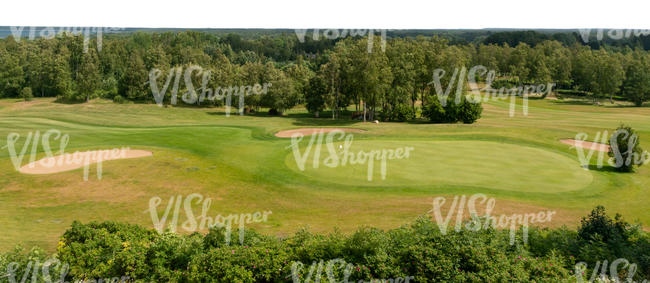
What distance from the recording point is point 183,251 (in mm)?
16406

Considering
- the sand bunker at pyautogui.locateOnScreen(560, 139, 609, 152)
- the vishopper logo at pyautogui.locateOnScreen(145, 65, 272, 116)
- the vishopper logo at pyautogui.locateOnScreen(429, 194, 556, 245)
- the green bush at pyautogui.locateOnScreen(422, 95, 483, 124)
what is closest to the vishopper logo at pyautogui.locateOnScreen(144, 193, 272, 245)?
the vishopper logo at pyautogui.locateOnScreen(429, 194, 556, 245)

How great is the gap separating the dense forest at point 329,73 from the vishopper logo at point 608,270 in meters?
51.1

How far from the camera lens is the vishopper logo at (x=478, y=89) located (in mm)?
73375

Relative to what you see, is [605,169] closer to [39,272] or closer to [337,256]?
[337,256]

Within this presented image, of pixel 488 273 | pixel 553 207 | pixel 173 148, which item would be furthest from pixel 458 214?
pixel 173 148

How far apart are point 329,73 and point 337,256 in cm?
6274

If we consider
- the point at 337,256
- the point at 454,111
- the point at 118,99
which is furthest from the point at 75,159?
the point at 118,99

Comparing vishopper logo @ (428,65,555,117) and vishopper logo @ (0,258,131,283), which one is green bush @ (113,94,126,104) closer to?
vishopper logo @ (428,65,555,117)

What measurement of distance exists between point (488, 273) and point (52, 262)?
15589mm

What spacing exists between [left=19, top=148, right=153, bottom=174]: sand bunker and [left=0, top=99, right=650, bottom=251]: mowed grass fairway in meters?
1.21

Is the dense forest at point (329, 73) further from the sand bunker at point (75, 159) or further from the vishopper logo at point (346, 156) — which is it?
the sand bunker at point (75, 159)

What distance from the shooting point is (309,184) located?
1215 inches

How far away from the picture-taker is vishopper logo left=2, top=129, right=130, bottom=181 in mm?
36250

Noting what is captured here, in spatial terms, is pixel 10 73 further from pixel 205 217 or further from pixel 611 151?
pixel 611 151
